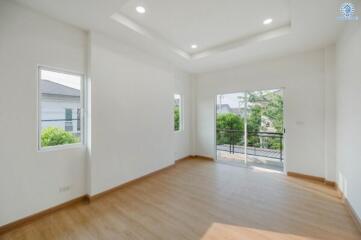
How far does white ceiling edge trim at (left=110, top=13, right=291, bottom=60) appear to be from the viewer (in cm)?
272

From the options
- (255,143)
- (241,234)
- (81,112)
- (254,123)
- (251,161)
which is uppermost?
(81,112)

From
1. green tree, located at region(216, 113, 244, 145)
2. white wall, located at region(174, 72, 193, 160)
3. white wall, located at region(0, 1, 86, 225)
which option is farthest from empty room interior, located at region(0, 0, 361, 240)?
white wall, located at region(174, 72, 193, 160)

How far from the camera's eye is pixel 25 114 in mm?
2217

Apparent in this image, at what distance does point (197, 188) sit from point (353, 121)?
267 centimetres

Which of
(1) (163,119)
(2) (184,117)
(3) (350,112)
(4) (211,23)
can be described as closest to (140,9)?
(4) (211,23)

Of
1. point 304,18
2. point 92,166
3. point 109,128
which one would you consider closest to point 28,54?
point 109,128

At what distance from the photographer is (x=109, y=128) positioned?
307 centimetres

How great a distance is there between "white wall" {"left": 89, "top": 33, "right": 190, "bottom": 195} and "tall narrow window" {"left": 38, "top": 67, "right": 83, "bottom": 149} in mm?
277

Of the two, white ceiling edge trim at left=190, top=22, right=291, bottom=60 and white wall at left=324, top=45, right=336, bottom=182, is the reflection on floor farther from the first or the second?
white ceiling edge trim at left=190, top=22, right=291, bottom=60

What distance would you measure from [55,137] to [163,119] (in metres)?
2.31

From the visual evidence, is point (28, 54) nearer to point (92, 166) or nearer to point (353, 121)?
point (92, 166)

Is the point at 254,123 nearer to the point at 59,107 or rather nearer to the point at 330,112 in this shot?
the point at 330,112

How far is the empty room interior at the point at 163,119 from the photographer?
213 centimetres

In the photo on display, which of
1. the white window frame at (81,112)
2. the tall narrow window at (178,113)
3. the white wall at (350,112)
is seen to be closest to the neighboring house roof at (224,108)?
the tall narrow window at (178,113)
